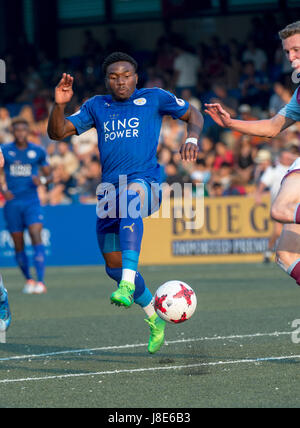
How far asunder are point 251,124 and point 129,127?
0.99 metres

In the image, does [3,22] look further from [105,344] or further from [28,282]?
[105,344]

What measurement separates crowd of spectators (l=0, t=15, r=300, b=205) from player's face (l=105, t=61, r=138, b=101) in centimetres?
906

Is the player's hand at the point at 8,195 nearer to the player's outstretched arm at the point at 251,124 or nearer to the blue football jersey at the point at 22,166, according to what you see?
the blue football jersey at the point at 22,166

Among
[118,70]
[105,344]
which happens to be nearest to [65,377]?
[105,344]

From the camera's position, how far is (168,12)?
A: 25.1 meters

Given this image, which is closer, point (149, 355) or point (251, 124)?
point (251, 124)

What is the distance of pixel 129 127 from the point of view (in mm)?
6996

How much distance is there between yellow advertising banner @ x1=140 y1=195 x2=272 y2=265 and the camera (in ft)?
59.1

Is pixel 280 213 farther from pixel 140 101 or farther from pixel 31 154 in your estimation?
pixel 31 154

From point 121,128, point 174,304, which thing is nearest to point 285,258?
point 174,304

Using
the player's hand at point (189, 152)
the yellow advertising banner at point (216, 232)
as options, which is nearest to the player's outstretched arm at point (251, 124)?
the player's hand at point (189, 152)

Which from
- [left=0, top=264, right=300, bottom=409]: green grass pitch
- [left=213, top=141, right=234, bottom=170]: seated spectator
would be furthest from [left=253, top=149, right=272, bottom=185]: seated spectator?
[left=0, top=264, right=300, bottom=409]: green grass pitch

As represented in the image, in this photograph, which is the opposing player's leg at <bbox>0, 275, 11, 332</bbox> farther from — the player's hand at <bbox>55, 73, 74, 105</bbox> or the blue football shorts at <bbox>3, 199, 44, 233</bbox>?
the blue football shorts at <bbox>3, 199, 44, 233</bbox>

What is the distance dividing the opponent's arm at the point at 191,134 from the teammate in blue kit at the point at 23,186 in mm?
6222
